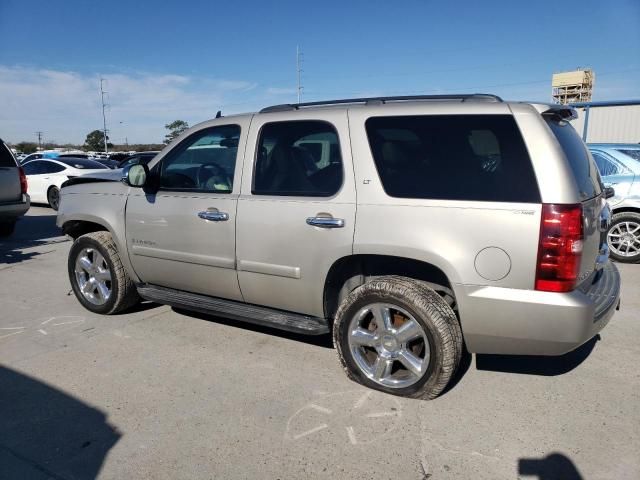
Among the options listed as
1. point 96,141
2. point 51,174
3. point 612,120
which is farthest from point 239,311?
point 96,141

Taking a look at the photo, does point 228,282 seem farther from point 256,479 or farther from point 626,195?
point 626,195

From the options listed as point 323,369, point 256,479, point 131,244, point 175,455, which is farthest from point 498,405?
point 131,244

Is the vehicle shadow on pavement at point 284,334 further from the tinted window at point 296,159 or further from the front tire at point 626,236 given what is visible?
the front tire at point 626,236

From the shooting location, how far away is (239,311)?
383 centimetres

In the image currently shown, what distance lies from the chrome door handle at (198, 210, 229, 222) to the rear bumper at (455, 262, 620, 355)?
5.89 feet

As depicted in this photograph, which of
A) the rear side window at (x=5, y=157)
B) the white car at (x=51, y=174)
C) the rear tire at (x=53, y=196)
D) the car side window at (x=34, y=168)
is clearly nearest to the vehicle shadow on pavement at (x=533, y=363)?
the rear side window at (x=5, y=157)

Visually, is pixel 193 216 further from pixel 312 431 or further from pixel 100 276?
pixel 312 431

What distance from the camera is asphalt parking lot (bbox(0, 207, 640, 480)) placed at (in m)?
2.58

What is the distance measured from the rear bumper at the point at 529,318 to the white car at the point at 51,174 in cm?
1304

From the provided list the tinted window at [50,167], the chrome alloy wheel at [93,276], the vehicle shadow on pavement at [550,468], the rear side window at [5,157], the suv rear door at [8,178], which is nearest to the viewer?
the vehicle shadow on pavement at [550,468]

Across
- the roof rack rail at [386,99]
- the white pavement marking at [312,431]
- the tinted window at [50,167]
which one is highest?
the roof rack rail at [386,99]

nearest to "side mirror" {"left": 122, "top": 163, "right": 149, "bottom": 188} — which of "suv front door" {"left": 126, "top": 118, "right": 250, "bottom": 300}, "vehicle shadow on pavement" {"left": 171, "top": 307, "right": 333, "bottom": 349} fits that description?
"suv front door" {"left": 126, "top": 118, "right": 250, "bottom": 300}

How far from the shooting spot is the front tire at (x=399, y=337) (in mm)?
3025

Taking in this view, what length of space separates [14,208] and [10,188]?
352 millimetres
